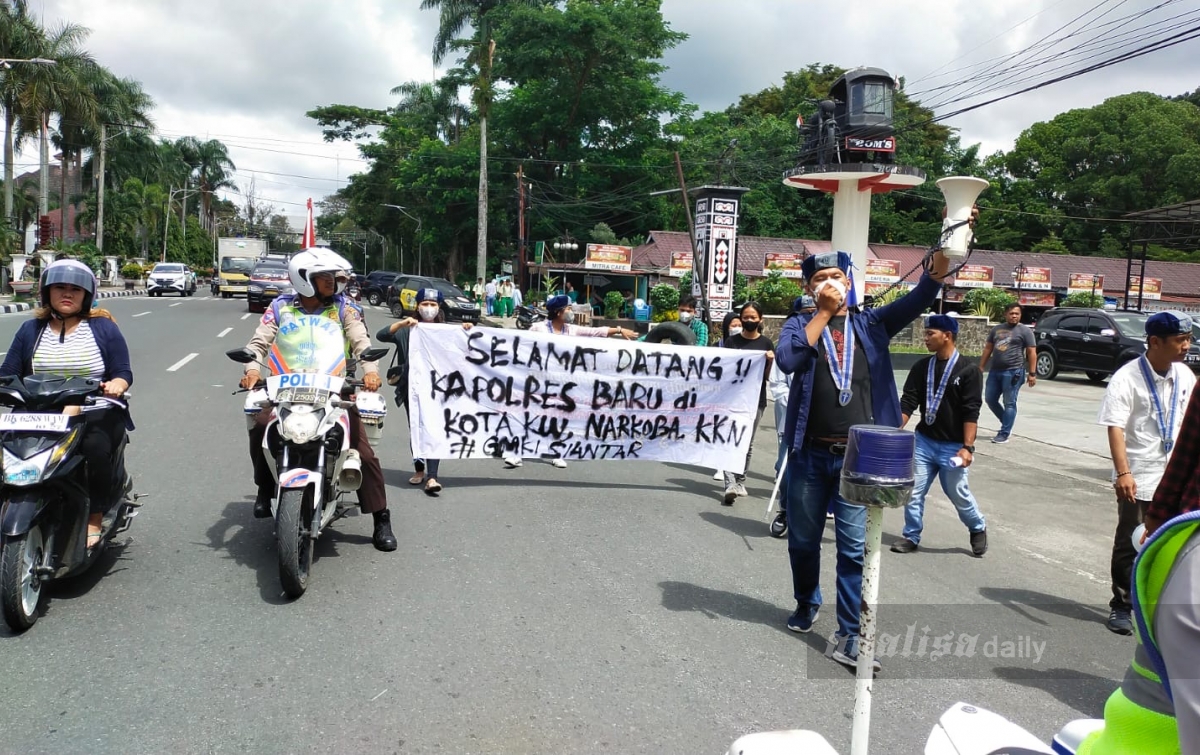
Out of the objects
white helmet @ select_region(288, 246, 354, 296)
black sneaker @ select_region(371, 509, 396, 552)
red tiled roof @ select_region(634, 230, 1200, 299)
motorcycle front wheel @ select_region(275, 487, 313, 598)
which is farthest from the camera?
red tiled roof @ select_region(634, 230, 1200, 299)

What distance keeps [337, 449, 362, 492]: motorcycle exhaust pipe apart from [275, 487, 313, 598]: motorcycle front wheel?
0.56m

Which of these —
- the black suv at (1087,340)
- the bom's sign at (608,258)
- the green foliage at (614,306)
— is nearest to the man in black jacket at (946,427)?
the black suv at (1087,340)

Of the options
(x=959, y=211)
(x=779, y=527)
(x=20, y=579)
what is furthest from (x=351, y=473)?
(x=959, y=211)

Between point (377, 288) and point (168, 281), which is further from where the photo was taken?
point (377, 288)

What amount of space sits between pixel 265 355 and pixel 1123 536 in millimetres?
5249

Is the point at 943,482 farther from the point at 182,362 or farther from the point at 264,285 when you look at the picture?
the point at 264,285

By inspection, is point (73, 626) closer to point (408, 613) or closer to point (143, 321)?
point (408, 613)

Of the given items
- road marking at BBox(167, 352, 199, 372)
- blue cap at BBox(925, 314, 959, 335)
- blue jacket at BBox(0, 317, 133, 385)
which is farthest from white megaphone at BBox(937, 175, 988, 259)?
road marking at BBox(167, 352, 199, 372)

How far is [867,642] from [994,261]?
49009 mm

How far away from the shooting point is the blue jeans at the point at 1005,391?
40.0 feet

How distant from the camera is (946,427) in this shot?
669cm

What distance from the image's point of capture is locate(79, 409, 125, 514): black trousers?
15.4 ft

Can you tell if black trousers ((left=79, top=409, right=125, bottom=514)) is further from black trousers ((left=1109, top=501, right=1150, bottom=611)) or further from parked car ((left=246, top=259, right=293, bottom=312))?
parked car ((left=246, top=259, right=293, bottom=312))

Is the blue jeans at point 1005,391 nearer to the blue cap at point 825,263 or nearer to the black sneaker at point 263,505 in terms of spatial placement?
the blue cap at point 825,263
